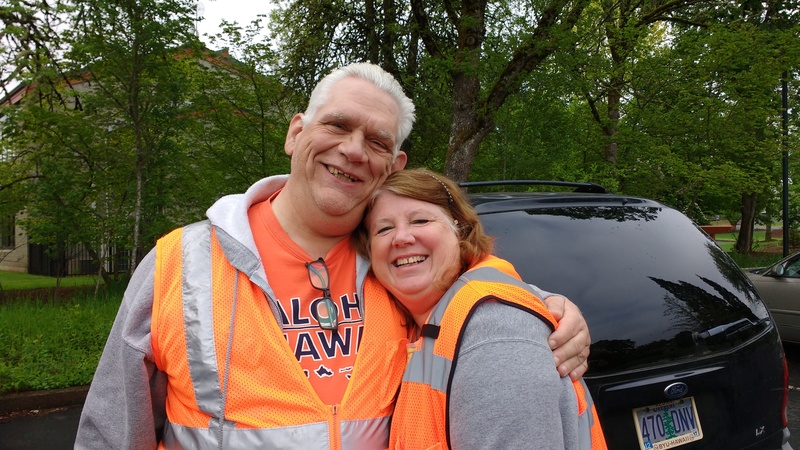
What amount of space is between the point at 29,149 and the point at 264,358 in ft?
27.8

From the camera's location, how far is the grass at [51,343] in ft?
16.6

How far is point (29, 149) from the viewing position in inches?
325

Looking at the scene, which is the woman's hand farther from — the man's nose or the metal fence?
the metal fence

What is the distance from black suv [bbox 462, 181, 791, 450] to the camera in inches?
83.5

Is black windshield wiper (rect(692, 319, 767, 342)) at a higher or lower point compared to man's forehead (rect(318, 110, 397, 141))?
lower

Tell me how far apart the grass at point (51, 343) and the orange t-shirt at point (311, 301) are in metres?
4.30

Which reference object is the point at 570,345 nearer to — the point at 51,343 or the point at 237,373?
the point at 237,373

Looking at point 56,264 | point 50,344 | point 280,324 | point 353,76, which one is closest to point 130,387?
point 280,324

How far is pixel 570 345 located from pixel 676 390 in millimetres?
930

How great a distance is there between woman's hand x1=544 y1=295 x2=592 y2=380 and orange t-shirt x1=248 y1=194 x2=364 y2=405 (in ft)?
1.86

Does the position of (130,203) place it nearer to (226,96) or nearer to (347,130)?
(226,96)

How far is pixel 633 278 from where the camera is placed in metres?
2.41

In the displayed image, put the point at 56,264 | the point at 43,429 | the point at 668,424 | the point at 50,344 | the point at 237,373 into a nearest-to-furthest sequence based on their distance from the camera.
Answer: the point at 237,373, the point at 668,424, the point at 43,429, the point at 50,344, the point at 56,264

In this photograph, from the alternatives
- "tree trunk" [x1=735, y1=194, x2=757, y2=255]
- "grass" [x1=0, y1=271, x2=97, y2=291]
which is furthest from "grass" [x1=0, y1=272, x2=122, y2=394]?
"tree trunk" [x1=735, y1=194, x2=757, y2=255]
